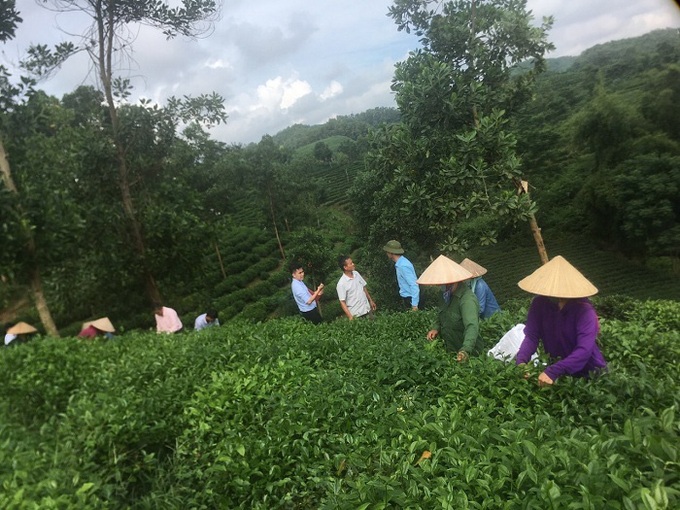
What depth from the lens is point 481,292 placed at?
5125 mm

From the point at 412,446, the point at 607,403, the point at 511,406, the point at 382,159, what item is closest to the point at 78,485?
the point at 412,446

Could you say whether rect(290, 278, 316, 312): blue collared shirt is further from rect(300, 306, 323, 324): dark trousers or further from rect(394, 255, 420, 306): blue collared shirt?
rect(394, 255, 420, 306): blue collared shirt

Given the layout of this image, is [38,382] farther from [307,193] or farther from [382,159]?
[307,193]

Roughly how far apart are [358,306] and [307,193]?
2459cm

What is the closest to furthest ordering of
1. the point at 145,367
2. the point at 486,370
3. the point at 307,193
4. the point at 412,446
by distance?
the point at 412,446 < the point at 486,370 < the point at 145,367 < the point at 307,193

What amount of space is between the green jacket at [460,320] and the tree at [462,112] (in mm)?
2904

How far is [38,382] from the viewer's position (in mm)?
3510

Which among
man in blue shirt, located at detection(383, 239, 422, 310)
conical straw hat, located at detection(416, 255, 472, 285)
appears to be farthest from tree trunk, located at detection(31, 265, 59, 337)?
conical straw hat, located at detection(416, 255, 472, 285)

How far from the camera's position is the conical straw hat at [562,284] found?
2877mm

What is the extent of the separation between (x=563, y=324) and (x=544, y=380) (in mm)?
617

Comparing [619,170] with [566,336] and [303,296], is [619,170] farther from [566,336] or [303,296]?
[566,336]

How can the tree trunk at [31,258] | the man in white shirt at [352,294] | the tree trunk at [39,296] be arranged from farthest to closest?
the man in white shirt at [352,294] < the tree trunk at [39,296] < the tree trunk at [31,258]

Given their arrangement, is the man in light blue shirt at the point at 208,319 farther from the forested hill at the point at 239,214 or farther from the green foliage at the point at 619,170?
the green foliage at the point at 619,170

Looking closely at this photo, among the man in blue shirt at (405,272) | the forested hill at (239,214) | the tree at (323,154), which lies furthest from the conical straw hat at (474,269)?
the tree at (323,154)
